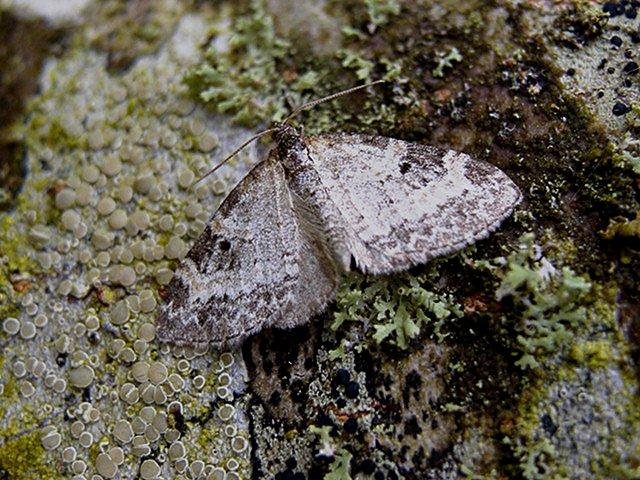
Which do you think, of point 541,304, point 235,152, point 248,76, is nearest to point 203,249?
point 235,152

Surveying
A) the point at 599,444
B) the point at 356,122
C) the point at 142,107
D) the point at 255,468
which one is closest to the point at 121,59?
the point at 142,107

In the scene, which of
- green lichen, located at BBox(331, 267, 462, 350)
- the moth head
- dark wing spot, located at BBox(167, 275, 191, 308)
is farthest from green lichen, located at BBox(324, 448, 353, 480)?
the moth head

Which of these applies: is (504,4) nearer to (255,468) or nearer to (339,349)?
(339,349)

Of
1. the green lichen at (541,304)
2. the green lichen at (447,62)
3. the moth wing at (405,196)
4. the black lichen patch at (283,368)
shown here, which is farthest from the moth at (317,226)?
the green lichen at (447,62)

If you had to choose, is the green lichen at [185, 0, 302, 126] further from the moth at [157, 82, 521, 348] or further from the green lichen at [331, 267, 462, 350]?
the green lichen at [331, 267, 462, 350]

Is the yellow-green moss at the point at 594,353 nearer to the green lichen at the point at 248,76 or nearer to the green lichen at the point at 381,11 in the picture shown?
the green lichen at the point at 248,76

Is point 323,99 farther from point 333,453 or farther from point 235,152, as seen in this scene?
point 333,453

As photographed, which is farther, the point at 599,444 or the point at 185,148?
the point at 185,148
